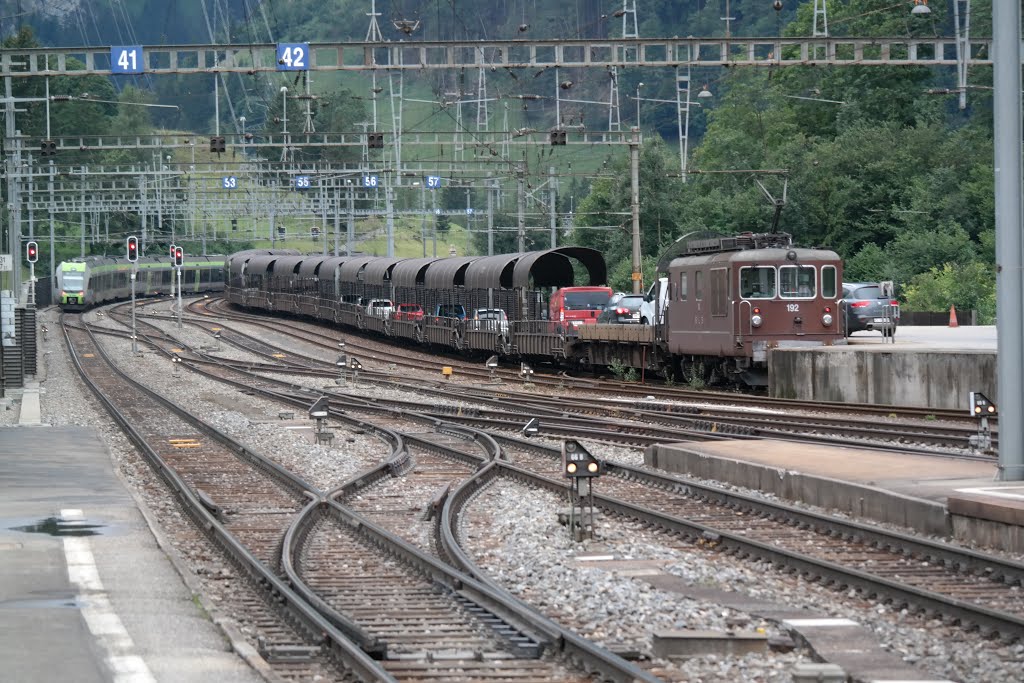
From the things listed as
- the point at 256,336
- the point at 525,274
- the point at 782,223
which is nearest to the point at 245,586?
the point at 525,274

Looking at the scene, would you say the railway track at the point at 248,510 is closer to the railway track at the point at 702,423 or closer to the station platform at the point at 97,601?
the station platform at the point at 97,601

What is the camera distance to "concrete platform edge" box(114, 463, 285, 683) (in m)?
8.16

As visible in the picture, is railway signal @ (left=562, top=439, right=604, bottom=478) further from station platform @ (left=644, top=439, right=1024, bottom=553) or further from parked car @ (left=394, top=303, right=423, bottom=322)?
parked car @ (left=394, top=303, right=423, bottom=322)

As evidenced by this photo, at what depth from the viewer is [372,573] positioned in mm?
12094

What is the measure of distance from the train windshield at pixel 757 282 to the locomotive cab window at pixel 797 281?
208mm

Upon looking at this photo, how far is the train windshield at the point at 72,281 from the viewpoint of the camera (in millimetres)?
78188

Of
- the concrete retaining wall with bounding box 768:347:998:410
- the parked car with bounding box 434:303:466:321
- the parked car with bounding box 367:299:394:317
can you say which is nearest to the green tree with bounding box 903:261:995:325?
the parked car with bounding box 434:303:466:321

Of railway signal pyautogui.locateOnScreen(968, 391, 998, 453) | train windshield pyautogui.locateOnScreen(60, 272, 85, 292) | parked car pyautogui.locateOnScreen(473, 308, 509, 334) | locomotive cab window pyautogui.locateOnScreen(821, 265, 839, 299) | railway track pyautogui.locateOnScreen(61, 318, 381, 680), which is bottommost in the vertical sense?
railway track pyautogui.locateOnScreen(61, 318, 381, 680)

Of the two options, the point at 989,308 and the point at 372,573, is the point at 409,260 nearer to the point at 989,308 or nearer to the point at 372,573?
the point at 989,308

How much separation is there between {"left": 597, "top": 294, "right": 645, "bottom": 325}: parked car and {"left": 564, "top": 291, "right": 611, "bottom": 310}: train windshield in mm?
212

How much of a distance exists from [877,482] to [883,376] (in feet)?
45.6

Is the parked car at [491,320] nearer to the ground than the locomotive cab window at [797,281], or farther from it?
nearer to the ground

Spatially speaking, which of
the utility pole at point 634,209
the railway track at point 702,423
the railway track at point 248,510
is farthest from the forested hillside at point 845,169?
the railway track at point 248,510

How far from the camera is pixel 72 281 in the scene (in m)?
78.3
